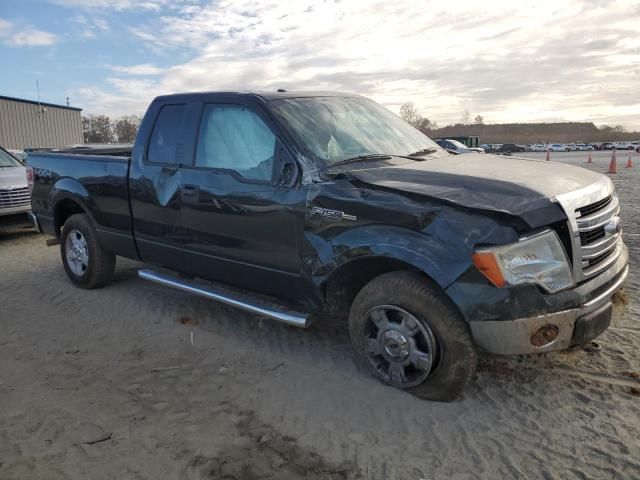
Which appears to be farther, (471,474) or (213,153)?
(213,153)

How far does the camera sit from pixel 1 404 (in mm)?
3355

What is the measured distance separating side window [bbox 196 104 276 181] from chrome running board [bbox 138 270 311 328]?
3.11 ft

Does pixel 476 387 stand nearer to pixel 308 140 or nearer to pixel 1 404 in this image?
pixel 308 140

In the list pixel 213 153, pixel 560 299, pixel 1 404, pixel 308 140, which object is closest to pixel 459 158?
pixel 308 140

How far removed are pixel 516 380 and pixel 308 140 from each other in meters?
2.19

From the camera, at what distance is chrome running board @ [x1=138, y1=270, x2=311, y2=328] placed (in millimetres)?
3648

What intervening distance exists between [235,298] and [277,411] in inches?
43.6

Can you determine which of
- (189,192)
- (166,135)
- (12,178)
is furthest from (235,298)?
(12,178)

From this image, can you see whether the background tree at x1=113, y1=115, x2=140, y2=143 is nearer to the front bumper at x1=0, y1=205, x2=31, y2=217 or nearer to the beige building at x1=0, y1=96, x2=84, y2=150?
the beige building at x1=0, y1=96, x2=84, y2=150

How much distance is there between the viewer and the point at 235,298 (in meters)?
4.06

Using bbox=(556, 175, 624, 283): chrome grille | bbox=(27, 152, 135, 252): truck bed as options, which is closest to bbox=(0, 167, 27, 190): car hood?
bbox=(27, 152, 135, 252): truck bed

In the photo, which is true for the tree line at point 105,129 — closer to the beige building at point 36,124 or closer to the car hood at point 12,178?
the beige building at point 36,124

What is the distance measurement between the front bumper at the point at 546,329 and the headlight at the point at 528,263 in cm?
18

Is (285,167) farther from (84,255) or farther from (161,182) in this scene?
(84,255)
